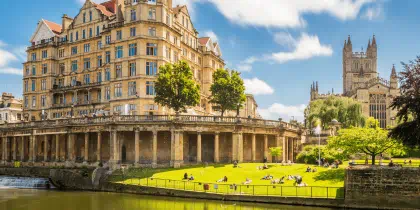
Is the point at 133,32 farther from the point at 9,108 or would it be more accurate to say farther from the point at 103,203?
the point at 9,108

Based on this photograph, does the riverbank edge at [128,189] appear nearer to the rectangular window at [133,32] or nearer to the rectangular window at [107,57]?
the rectangular window at [107,57]

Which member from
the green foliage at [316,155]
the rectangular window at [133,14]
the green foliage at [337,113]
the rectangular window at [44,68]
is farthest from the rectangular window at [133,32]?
the green foliage at [337,113]

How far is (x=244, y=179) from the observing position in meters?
53.4

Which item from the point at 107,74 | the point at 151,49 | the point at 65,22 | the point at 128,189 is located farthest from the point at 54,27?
the point at 128,189

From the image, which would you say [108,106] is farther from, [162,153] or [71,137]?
[162,153]

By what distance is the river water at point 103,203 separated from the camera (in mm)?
43812

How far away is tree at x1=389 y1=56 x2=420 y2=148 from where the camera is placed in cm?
4344

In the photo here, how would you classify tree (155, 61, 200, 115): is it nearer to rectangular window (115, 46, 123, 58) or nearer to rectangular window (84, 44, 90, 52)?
rectangular window (115, 46, 123, 58)

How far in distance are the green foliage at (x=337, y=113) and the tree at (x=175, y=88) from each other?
39.3 m

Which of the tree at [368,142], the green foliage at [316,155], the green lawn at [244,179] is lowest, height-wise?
the green lawn at [244,179]

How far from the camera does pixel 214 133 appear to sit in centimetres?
6762

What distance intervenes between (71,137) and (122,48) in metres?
19.4

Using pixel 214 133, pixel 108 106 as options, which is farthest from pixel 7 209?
pixel 108 106

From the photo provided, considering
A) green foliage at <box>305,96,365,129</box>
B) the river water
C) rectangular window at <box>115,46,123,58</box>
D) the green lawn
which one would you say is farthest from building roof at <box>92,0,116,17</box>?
green foliage at <box>305,96,365,129</box>
